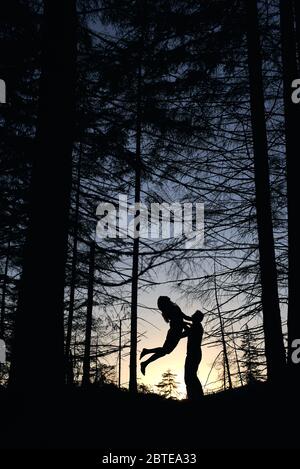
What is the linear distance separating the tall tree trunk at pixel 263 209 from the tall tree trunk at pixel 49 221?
131 inches

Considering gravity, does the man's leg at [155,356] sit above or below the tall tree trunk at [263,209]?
below

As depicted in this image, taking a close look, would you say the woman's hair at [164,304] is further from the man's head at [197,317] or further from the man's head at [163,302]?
the man's head at [197,317]

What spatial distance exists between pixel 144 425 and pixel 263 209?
4021 millimetres

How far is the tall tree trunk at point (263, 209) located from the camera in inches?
265

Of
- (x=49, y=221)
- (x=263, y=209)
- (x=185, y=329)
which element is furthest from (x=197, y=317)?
(x=49, y=221)

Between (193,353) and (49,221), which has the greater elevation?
(49,221)

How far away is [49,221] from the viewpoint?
4742 mm

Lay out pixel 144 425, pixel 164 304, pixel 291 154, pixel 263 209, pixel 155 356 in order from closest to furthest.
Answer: pixel 144 425
pixel 291 154
pixel 164 304
pixel 155 356
pixel 263 209

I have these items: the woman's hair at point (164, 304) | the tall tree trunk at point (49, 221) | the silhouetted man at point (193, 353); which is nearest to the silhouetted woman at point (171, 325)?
the woman's hair at point (164, 304)

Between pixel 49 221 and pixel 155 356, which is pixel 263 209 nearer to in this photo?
pixel 155 356

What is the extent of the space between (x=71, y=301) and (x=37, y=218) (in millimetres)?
9330

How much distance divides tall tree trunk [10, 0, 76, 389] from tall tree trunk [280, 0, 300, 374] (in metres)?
3.10
